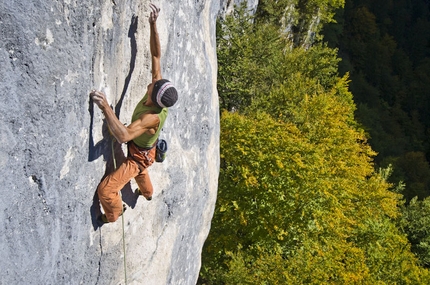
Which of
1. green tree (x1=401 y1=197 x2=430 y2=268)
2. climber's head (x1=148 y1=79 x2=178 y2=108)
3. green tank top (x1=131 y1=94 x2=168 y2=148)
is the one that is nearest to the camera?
climber's head (x1=148 y1=79 x2=178 y2=108)

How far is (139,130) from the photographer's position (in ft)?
20.8

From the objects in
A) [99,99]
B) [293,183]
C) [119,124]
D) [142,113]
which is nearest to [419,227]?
[293,183]

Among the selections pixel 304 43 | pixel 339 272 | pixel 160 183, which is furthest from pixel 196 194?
pixel 304 43

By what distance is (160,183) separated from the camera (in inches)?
332

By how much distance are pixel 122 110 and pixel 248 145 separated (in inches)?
447

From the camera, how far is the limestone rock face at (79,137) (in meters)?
5.05

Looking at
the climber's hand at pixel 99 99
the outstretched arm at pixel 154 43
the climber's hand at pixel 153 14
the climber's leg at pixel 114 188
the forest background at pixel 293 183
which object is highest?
the climber's hand at pixel 153 14

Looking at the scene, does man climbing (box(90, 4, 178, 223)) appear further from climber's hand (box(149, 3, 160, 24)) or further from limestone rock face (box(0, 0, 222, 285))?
limestone rock face (box(0, 0, 222, 285))

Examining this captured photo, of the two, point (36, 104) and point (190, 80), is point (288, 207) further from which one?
point (36, 104)

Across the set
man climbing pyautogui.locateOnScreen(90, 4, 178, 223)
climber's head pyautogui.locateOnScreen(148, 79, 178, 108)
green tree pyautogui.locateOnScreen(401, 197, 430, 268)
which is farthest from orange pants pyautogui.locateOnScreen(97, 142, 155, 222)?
green tree pyautogui.locateOnScreen(401, 197, 430, 268)

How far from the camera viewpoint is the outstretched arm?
22.9ft

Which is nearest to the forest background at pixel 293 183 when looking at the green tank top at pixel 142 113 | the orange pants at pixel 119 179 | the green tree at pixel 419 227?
the green tree at pixel 419 227

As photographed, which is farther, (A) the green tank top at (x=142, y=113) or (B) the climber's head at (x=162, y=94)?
(A) the green tank top at (x=142, y=113)

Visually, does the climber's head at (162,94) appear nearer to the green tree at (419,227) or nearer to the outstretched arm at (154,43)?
the outstretched arm at (154,43)
